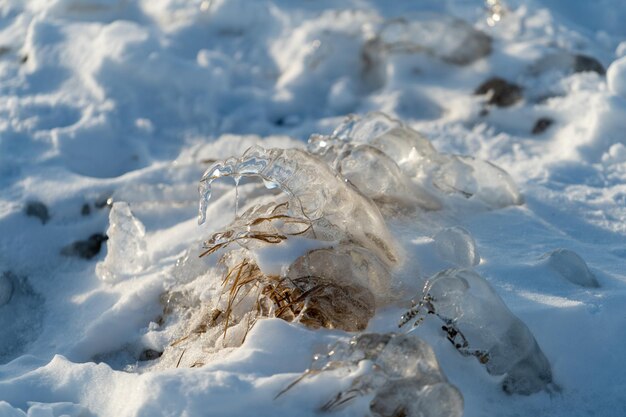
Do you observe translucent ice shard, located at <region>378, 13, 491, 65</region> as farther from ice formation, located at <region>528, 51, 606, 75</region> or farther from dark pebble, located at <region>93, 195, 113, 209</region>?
dark pebble, located at <region>93, 195, 113, 209</region>

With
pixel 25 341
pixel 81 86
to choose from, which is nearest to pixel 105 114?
pixel 81 86

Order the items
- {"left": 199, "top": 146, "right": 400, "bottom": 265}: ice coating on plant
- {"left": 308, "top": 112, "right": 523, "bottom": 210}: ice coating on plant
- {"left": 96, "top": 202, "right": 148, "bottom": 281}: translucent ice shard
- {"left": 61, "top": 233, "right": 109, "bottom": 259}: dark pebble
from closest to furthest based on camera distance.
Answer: {"left": 199, "top": 146, "right": 400, "bottom": 265}: ice coating on plant, {"left": 308, "top": 112, "right": 523, "bottom": 210}: ice coating on plant, {"left": 96, "top": 202, "right": 148, "bottom": 281}: translucent ice shard, {"left": 61, "top": 233, "right": 109, "bottom": 259}: dark pebble

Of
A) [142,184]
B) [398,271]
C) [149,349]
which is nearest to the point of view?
[398,271]

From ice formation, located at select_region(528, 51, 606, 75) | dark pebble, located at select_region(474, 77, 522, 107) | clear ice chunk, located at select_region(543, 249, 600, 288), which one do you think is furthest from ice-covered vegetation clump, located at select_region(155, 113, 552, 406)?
ice formation, located at select_region(528, 51, 606, 75)

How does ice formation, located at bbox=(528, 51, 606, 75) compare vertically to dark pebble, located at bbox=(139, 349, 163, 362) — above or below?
above

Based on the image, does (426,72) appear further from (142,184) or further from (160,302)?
(160,302)

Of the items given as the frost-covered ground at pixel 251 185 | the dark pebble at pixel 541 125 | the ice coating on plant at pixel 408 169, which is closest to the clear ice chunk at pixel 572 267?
the frost-covered ground at pixel 251 185

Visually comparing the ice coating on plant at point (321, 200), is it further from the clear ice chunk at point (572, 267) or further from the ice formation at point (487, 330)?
the clear ice chunk at point (572, 267)
